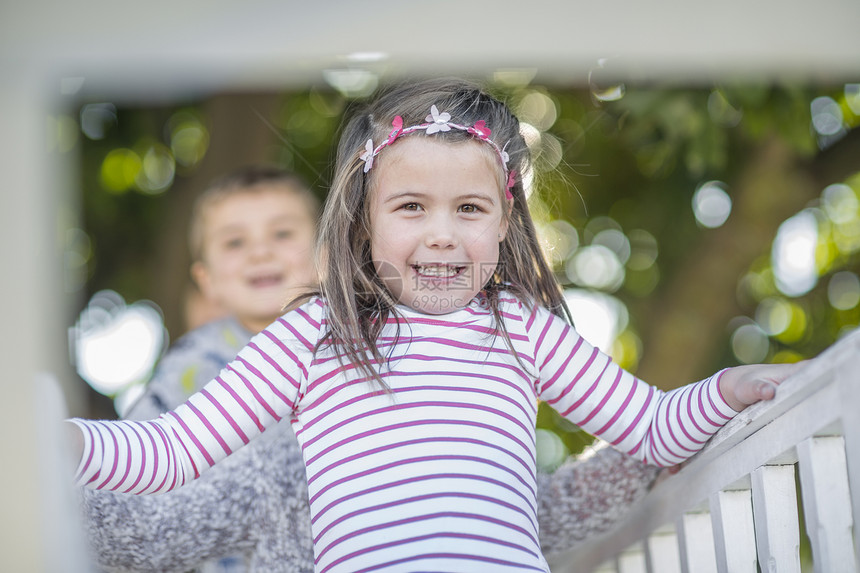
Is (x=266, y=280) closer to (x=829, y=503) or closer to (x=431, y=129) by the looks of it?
(x=431, y=129)

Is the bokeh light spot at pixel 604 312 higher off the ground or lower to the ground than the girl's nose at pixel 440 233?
higher

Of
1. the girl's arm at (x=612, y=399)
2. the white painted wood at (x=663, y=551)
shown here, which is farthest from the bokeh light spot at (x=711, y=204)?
the girl's arm at (x=612, y=399)

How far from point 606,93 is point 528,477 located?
6.53ft

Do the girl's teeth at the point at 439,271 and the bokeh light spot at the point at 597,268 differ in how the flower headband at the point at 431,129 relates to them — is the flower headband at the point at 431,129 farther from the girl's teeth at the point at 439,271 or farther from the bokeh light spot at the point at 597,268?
the bokeh light spot at the point at 597,268

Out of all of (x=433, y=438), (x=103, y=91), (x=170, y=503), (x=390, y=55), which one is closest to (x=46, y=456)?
(x=103, y=91)

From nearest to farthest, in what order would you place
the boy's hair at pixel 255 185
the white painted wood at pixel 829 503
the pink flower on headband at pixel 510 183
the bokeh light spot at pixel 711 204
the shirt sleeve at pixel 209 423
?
the white painted wood at pixel 829 503 < the shirt sleeve at pixel 209 423 < the pink flower on headband at pixel 510 183 < the boy's hair at pixel 255 185 < the bokeh light spot at pixel 711 204

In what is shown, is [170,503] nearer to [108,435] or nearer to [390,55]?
[108,435]

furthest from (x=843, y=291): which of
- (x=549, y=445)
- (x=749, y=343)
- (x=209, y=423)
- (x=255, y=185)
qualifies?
(x=209, y=423)

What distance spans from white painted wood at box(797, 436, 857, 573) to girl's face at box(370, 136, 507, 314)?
69cm

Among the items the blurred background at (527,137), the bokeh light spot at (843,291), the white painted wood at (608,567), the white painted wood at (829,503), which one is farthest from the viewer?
the bokeh light spot at (843,291)

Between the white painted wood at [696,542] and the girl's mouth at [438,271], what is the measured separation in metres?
0.67

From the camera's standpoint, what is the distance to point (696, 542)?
1.80 meters

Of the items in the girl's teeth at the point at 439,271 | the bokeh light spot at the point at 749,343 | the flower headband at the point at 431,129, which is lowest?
the girl's teeth at the point at 439,271

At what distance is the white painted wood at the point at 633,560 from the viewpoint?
2.09m
